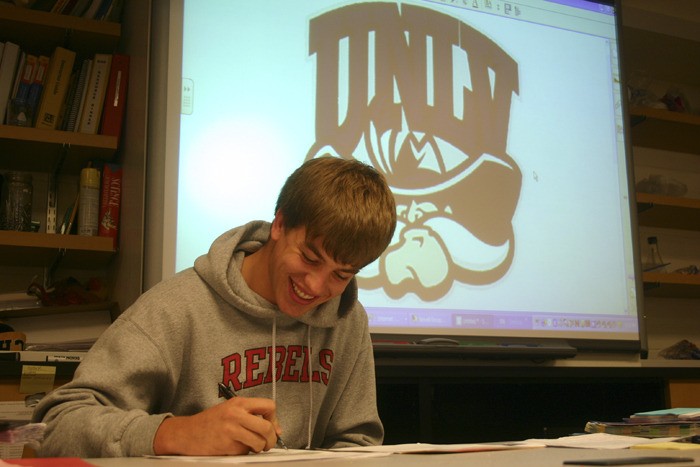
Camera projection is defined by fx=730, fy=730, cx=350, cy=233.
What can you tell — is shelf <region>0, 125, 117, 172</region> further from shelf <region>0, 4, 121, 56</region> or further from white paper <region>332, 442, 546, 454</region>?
white paper <region>332, 442, 546, 454</region>

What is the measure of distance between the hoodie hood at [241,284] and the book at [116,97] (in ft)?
3.54

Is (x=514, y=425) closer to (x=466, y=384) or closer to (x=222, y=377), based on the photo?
(x=466, y=384)

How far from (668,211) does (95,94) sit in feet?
7.25

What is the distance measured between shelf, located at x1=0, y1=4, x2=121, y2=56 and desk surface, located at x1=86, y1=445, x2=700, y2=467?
1.77 metres

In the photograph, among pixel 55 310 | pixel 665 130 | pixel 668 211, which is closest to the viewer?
pixel 55 310

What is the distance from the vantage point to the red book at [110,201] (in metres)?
2.15

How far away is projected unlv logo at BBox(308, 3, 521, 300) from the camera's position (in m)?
2.13

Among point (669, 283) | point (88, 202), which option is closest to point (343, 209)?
point (88, 202)

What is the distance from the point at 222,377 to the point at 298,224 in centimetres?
28

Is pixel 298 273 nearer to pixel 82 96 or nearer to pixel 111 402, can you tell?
pixel 111 402

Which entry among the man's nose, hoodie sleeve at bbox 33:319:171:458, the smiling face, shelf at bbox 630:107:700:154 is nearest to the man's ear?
the smiling face

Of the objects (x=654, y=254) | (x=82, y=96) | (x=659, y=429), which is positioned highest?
(x=82, y=96)

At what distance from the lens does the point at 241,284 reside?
46.8 inches

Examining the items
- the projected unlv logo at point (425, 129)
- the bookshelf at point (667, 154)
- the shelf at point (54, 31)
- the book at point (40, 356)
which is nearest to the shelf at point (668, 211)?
the bookshelf at point (667, 154)
